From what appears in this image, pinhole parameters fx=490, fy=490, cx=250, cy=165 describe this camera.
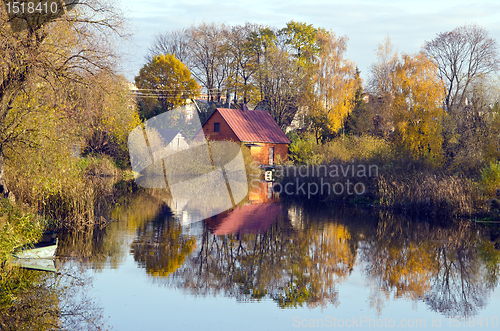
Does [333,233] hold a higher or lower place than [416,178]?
lower

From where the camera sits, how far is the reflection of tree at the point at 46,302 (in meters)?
7.53

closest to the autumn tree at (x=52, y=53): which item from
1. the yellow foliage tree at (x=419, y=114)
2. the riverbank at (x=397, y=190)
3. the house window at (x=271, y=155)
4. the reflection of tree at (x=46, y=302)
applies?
the reflection of tree at (x=46, y=302)

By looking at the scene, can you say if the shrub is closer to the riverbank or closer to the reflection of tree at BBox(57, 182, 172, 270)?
the riverbank

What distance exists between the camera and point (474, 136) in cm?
2341

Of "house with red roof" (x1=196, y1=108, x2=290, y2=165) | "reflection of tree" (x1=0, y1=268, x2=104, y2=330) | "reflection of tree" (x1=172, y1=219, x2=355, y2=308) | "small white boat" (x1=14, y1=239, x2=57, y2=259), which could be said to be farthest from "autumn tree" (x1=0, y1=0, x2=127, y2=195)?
"house with red roof" (x1=196, y1=108, x2=290, y2=165)

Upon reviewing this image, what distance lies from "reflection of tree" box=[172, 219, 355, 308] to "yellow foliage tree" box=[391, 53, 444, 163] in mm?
12823

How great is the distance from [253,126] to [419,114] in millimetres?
23155

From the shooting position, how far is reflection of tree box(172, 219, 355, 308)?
9.51m

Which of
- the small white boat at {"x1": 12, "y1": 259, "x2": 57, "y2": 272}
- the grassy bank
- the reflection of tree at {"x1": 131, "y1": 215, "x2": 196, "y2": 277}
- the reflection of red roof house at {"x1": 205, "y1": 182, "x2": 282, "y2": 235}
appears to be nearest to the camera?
the small white boat at {"x1": 12, "y1": 259, "x2": 57, "y2": 272}

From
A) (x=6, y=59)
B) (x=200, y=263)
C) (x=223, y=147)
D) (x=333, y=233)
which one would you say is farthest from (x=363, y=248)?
(x=223, y=147)

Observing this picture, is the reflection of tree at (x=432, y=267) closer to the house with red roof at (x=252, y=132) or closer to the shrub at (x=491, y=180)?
the shrub at (x=491, y=180)

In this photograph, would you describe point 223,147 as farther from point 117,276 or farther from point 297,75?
point 117,276

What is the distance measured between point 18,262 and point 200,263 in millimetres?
3952

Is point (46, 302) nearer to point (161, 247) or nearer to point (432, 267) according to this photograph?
point (161, 247)
